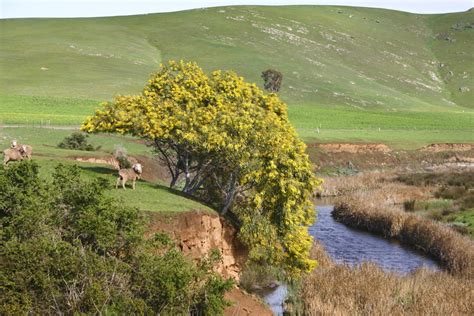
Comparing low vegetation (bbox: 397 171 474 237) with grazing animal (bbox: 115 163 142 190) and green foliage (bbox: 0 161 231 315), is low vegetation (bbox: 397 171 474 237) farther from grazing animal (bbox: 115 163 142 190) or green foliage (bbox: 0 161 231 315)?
green foliage (bbox: 0 161 231 315)

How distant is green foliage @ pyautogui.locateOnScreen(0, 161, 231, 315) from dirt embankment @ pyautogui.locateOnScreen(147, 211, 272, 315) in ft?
8.03

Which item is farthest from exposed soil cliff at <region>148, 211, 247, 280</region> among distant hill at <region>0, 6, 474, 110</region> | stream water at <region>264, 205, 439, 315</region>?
distant hill at <region>0, 6, 474, 110</region>

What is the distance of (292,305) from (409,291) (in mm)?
5246

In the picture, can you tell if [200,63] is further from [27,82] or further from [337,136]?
[337,136]

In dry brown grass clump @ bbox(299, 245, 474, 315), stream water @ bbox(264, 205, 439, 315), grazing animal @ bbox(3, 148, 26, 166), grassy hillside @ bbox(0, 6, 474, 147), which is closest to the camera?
dry brown grass clump @ bbox(299, 245, 474, 315)

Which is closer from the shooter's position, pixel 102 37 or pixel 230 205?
pixel 230 205

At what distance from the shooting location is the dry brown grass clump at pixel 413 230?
36844 millimetres

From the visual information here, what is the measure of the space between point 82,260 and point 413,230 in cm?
2936

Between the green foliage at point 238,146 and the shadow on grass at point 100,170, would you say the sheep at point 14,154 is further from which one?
the green foliage at point 238,146

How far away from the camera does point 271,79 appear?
461 feet

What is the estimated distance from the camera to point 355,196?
5625cm

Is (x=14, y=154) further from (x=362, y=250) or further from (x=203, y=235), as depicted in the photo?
(x=362, y=250)

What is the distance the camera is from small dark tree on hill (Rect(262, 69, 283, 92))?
13850 cm

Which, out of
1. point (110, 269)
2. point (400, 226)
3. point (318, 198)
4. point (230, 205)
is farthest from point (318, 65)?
point (110, 269)
